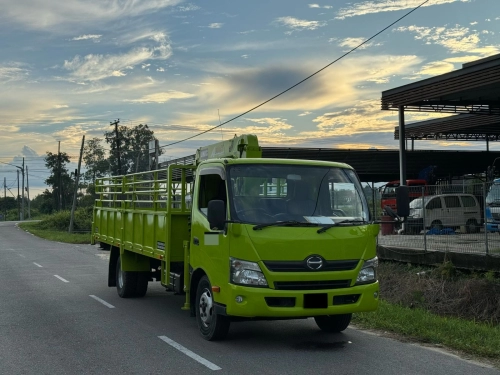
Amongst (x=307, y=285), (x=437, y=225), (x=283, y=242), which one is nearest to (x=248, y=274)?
(x=283, y=242)

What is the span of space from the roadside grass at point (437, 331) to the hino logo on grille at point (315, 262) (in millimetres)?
2036

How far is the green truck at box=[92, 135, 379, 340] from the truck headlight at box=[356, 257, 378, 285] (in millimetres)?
12

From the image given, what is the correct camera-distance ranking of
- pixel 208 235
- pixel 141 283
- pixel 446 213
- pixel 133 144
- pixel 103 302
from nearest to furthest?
pixel 208 235, pixel 103 302, pixel 141 283, pixel 446 213, pixel 133 144

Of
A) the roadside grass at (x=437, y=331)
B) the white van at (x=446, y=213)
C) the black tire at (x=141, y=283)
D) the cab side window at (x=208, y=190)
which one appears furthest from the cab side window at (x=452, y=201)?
the cab side window at (x=208, y=190)

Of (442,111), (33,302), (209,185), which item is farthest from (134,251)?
(442,111)

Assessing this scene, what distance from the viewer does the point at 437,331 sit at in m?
8.51

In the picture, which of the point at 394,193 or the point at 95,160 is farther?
the point at 95,160

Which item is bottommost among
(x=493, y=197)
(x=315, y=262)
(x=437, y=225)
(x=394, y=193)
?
(x=315, y=262)

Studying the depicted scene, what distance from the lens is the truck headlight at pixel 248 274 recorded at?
7.14 metres

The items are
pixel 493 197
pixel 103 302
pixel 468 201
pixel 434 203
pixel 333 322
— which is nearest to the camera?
pixel 333 322

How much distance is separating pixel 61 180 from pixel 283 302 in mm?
94898

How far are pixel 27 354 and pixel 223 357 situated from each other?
2.41 m

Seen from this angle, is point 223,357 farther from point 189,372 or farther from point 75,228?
point 75,228

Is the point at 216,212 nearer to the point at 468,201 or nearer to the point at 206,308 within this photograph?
the point at 206,308
